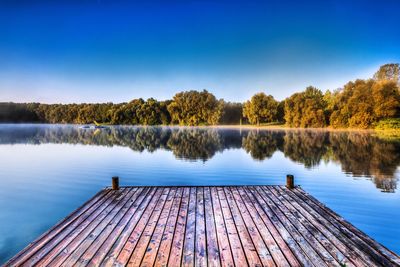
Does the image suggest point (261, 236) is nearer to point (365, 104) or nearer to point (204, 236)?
point (204, 236)

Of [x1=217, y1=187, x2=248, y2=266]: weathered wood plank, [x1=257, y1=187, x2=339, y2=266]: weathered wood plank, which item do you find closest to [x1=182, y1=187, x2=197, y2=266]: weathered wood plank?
[x1=217, y1=187, x2=248, y2=266]: weathered wood plank

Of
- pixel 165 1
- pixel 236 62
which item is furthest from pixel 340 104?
pixel 165 1

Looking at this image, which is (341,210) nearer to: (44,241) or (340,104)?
(44,241)

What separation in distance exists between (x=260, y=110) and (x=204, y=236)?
6582cm

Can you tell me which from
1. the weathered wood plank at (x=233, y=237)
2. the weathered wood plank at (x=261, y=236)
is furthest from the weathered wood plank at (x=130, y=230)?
the weathered wood plank at (x=261, y=236)

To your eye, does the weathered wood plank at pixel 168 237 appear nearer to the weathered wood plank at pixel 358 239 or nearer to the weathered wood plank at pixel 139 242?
the weathered wood plank at pixel 139 242

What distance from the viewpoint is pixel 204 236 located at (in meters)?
3.38

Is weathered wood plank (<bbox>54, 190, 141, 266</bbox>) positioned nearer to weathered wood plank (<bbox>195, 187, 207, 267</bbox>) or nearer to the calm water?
weathered wood plank (<bbox>195, 187, 207, 267</bbox>)

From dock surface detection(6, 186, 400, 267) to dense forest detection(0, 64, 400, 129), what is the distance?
1829 inches

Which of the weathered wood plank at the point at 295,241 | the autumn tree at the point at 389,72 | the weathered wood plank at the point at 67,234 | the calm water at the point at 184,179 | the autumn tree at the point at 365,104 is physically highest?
the autumn tree at the point at 389,72

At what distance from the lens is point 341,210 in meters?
6.29

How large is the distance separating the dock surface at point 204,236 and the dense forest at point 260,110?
152ft

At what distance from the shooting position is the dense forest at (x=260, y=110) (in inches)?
1672

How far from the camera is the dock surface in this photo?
9.15 ft
